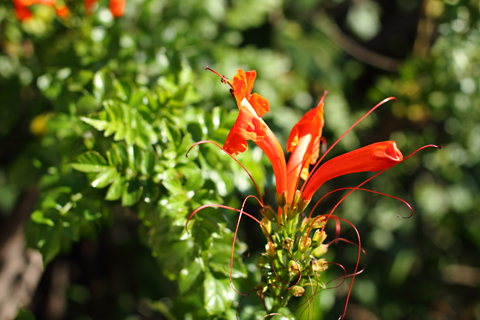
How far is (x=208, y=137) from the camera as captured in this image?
3.81 feet

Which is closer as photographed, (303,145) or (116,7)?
(303,145)

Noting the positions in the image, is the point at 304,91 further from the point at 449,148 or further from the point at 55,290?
the point at 55,290

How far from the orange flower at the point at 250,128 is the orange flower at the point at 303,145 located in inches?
1.1

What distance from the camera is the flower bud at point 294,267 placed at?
0.87m

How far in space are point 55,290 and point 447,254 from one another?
2.83 metres

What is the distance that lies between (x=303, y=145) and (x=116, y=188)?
0.57 metres

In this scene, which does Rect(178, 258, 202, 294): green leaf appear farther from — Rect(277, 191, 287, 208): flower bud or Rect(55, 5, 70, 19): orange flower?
Rect(55, 5, 70, 19): orange flower

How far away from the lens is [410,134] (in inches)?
92.6

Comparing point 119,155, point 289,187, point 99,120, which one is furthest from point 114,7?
point 289,187

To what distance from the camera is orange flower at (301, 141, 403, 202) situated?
863mm

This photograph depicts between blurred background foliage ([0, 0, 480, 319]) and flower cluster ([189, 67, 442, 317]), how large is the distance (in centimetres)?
15

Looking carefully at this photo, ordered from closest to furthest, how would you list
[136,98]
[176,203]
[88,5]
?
1. [176,203]
2. [136,98]
3. [88,5]

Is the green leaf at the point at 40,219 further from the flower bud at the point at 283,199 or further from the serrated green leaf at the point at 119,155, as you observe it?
the flower bud at the point at 283,199

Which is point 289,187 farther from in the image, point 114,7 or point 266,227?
point 114,7
